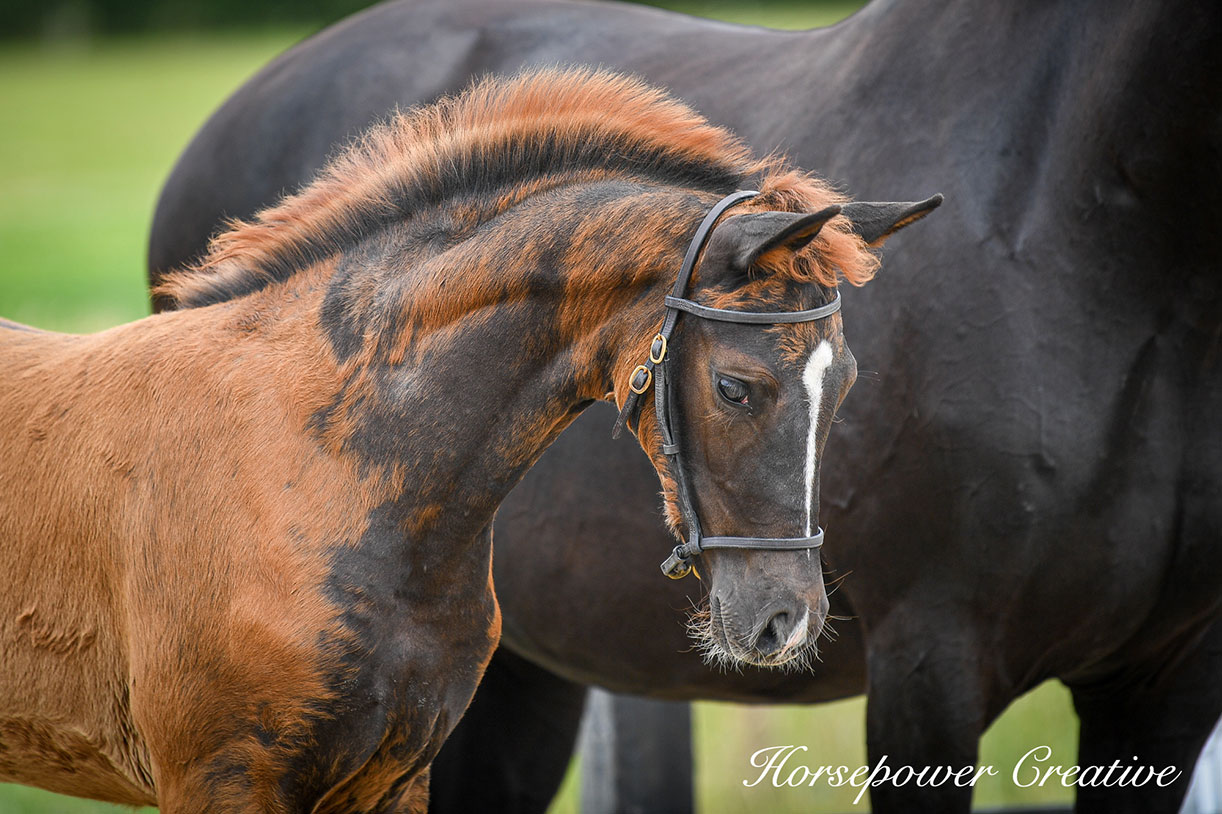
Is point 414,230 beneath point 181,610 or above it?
above

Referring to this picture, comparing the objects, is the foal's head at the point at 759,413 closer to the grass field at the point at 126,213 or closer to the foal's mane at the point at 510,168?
the foal's mane at the point at 510,168

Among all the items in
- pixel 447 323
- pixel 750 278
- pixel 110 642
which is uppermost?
pixel 750 278

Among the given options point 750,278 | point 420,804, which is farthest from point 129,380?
point 750,278

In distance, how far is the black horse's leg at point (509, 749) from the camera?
13.6 feet

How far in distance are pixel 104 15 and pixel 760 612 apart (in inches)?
1112

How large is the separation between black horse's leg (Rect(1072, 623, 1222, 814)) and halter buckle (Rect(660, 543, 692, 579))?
4.61ft

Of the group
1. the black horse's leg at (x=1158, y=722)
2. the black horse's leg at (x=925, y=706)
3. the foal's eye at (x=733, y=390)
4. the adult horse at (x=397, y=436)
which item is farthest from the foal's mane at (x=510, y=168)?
the black horse's leg at (x=1158, y=722)

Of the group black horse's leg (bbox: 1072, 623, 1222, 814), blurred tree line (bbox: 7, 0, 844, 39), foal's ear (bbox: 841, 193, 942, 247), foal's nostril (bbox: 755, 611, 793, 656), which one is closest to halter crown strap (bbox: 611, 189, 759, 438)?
foal's ear (bbox: 841, 193, 942, 247)

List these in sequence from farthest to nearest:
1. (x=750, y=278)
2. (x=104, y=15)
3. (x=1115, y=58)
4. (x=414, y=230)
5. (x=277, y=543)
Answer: (x=104, y=15) < (x=1115, y=58) < (x=414, y=230) < (x=277, y=543) < (x=750, y=278)

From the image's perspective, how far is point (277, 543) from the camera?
227 centimetres

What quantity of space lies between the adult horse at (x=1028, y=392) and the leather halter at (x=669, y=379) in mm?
662

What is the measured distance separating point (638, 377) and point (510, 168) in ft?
1.76

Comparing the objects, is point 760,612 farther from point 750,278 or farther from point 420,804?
point 420,804

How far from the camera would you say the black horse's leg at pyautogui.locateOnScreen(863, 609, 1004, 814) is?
2670 millimetres
